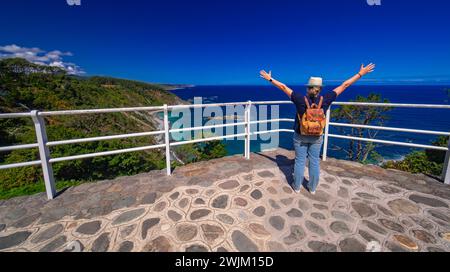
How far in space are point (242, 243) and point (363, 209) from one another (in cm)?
164

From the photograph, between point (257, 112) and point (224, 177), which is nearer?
point (224, 177)

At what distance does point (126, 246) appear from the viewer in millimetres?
2105

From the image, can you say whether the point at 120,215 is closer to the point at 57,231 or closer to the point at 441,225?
the point at 57,231

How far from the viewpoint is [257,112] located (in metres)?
4.23

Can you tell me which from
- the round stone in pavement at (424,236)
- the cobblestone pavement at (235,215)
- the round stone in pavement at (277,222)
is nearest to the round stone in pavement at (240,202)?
the cobblestone pavement at (235,215)

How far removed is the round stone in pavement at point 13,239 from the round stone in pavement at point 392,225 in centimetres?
389

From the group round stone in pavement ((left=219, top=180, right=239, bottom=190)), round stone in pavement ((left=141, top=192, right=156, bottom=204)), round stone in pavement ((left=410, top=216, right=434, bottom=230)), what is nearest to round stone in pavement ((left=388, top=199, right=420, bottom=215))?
round stone in pavement ((left=410, top=216, right=434, bottom=230))

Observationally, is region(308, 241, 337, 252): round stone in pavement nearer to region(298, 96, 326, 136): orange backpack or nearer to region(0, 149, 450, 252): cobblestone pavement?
region(0, 149, 450, 252): cobblestone pavement

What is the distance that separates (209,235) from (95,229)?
1.26 metres

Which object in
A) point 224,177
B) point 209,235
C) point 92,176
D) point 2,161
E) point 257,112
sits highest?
point 257,112

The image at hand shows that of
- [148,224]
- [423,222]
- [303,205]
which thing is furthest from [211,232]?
[423,222]

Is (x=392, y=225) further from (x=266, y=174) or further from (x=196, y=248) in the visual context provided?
(x=196, y=248)

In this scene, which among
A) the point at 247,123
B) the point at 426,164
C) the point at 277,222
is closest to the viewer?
the point at 277,222
